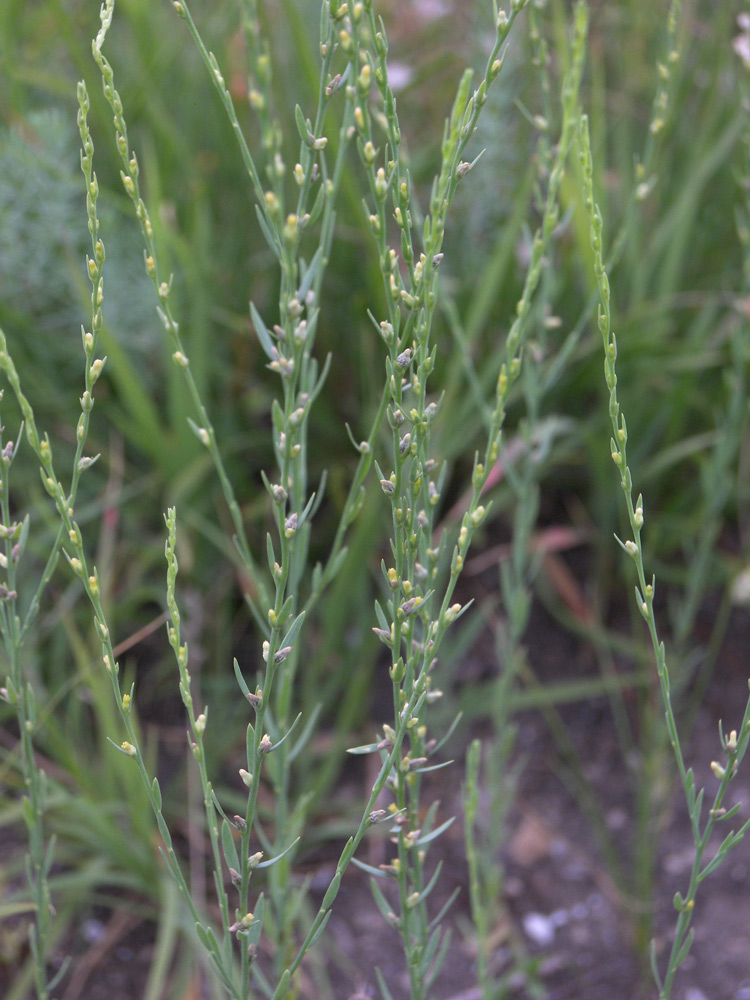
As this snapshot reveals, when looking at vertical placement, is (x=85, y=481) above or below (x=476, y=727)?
above

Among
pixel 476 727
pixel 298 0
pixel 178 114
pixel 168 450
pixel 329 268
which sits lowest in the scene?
pixel 476 727

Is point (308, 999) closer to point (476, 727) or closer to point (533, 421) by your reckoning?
point (476, 727)

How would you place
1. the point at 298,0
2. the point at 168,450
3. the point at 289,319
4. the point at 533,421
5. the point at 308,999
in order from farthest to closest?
the point at 298,0 → the point at 168,450 → the point at 308,999 → the point at 533,421 → the point at 289,319

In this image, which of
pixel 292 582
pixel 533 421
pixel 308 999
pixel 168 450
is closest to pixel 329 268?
pixel 168 450

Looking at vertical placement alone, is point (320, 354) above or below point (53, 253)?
below

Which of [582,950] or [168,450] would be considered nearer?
[582,950]

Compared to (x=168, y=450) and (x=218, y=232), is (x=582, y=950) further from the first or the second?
(x=218, y=232)

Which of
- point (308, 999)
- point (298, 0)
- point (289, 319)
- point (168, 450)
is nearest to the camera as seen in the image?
point (289, 319)
